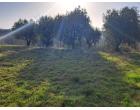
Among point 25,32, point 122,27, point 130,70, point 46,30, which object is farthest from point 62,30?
point 130,70

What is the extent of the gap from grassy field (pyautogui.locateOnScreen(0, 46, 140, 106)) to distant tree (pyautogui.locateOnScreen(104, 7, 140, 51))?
665 centimetres

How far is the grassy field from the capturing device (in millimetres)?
13688

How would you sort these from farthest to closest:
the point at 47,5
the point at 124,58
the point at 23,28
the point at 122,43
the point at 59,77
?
the point at 23,28 < the point at 122,43 < the point at 124,58 < the point at 59,77 < the point at 47,5

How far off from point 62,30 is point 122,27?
32.4 ft

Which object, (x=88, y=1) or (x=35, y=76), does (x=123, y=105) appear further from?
(x=35, y=76)

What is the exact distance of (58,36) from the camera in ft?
128

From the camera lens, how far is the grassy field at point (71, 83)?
13.7m

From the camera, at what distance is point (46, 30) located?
41.7m

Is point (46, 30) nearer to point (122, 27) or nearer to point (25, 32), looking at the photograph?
point (25, 32)

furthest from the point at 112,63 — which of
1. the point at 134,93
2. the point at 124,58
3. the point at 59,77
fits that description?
the point at 134,93

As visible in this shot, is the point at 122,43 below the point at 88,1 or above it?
below

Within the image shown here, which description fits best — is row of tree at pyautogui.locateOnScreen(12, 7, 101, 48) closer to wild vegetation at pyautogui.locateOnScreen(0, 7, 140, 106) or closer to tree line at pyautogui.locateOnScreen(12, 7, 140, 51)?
tree line at pyautogui.locateOnScreen(12, 7, 140, 51)

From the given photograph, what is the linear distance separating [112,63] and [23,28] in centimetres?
2970

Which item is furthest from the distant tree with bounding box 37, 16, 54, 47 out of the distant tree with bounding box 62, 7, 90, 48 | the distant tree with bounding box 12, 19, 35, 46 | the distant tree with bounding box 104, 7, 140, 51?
the distant tree with bounding box 104, 7, 140, 51
